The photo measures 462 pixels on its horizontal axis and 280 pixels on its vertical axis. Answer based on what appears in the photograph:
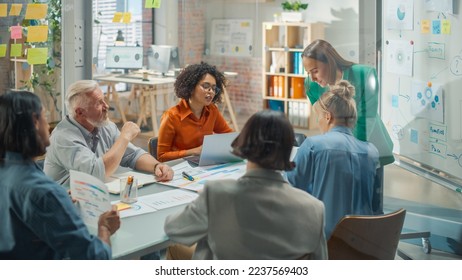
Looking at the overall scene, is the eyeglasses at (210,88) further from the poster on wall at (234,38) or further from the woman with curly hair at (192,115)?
the poster on wall at (234,38)

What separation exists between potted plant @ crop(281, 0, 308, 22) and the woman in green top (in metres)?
3.93

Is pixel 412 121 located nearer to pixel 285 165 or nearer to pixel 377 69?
pixel 377 69

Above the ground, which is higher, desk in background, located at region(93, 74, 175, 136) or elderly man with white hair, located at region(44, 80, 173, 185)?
desk in background, located at region(93, 74, 175, 136)

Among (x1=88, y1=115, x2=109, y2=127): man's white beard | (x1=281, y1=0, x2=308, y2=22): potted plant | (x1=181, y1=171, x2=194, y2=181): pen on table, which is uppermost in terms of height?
(x1=281, y1=0, x2=308, y2=22): potted plant

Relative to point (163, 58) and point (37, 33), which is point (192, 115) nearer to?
point (37, 33)

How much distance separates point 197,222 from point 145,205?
633 mm

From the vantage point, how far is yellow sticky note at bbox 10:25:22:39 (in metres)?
4.68

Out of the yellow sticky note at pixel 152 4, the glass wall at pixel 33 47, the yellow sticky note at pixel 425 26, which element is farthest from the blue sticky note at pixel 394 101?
the yellow sticky note at pixel 152 4

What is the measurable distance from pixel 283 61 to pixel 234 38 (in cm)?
102

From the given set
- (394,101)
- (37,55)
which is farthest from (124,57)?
(394,101)

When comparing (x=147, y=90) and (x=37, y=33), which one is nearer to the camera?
(x=37, y=33)

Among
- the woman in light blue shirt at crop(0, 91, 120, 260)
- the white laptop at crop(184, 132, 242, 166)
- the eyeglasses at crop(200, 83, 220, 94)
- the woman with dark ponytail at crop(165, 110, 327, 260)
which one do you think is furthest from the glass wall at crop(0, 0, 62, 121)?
the woman with dark ponytail at crop(165, 110, 327, 260)

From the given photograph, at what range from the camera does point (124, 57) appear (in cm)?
659

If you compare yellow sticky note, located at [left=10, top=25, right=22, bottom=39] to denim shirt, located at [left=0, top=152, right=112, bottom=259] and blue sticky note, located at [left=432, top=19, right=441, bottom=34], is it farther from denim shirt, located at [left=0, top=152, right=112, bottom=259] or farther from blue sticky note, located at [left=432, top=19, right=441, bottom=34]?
Answer: blue sticky note, located at [left=432, top=19, right=441, bottom=34]
